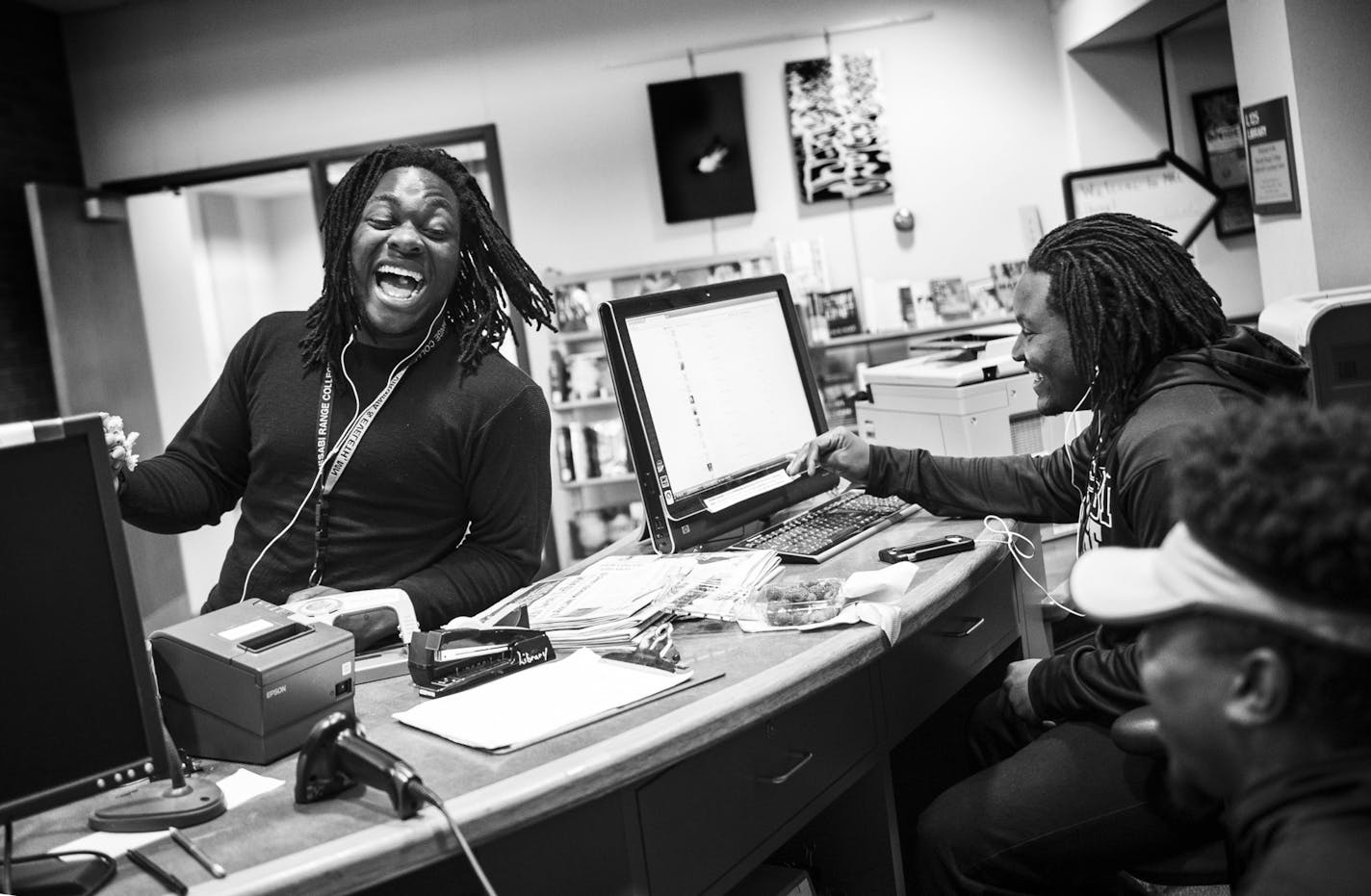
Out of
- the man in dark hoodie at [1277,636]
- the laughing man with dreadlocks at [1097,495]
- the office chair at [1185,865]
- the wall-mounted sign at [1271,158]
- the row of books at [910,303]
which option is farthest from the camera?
the row of books at [910,303]

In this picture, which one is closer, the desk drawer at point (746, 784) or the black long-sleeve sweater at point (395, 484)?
the desk drawer at point (746, 784)

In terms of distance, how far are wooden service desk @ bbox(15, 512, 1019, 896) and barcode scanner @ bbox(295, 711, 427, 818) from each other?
2 centimetres

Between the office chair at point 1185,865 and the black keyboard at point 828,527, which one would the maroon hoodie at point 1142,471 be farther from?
the black keyboard at point 828,527

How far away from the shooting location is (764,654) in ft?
5.35

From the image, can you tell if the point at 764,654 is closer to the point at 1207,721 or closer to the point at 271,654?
the point at 271,654

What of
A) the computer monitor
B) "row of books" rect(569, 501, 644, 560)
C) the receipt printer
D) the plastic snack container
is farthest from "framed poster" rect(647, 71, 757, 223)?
the receipt printer

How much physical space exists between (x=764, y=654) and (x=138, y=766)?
76 cm

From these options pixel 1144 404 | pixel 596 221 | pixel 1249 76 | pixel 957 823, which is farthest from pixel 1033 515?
pixel 596 221

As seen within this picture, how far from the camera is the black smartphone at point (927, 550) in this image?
81.5 inches

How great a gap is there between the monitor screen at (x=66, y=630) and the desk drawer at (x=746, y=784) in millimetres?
547

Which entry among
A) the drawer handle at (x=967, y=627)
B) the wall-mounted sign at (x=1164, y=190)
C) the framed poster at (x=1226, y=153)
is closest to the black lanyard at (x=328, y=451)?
the drawer handle at (x=967, y=627)

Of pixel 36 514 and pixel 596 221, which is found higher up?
pixel 596 221

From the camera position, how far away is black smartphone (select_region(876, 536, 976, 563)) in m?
2.07

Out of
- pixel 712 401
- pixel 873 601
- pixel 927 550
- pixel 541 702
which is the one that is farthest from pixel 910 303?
pixel 541 702
